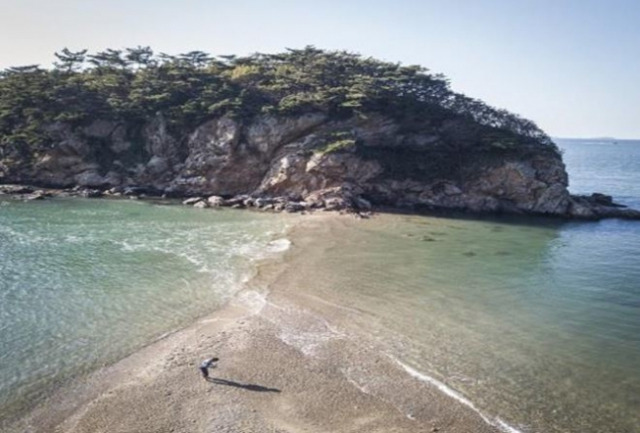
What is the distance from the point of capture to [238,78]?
2589 inches

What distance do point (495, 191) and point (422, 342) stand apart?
39.3 m

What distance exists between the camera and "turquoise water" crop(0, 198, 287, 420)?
63.8 feet

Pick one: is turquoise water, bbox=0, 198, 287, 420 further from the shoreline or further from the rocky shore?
the shoreline

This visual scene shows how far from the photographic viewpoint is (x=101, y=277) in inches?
1141

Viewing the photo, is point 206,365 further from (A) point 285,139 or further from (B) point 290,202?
(A) point 285,139

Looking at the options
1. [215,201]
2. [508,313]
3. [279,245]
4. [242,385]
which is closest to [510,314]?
[508,313]

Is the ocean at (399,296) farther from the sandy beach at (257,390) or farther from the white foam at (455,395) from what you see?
the sandy beach at (257,390)

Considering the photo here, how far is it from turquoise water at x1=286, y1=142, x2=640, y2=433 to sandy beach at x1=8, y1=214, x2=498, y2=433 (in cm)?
80

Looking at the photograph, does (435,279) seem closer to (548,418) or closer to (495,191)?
(548,418)

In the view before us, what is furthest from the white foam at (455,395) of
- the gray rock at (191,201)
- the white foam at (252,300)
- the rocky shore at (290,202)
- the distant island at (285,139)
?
the gray rock at (191,201)

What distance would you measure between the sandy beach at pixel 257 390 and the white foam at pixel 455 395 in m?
0.16

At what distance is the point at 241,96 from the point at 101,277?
38971 millimetres

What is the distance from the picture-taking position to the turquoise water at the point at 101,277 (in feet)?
63.8

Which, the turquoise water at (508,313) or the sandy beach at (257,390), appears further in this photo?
the turquoise water at (508,313)
